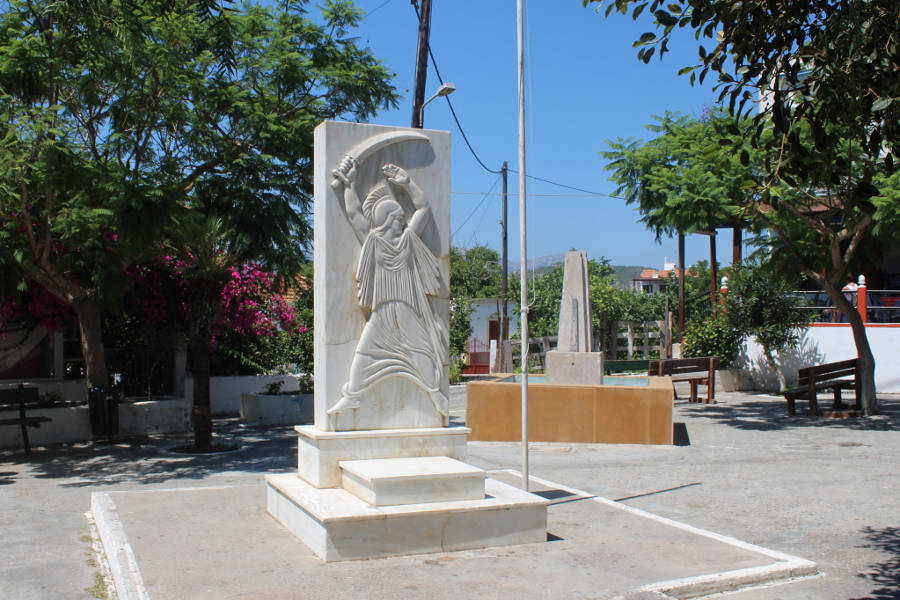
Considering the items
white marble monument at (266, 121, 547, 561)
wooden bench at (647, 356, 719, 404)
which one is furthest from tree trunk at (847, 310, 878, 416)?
white marble monument at (266, 121, 547, 561)

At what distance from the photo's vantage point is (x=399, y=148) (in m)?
7.48

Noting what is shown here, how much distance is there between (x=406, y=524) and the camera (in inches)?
242

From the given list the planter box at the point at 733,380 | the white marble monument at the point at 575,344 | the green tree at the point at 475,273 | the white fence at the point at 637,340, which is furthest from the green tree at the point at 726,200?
the green tree at the point at 475,273

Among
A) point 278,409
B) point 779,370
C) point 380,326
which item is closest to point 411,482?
point 380,326

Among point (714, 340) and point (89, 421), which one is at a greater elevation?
point (714, 340)

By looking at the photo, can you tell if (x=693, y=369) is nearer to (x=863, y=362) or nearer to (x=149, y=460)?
(x=863, y=362)

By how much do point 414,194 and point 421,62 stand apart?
7.92 meters

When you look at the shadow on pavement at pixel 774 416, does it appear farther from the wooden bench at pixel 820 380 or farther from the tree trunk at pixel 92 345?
the tree trunk at pixel 92 345

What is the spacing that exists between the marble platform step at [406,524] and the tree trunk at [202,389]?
18.7 feet

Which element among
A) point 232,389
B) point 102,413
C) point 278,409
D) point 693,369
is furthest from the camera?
point 693,369

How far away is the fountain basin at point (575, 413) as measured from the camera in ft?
39.4

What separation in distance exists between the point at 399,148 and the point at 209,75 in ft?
23.5

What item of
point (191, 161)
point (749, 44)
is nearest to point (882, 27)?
point (749, 44)

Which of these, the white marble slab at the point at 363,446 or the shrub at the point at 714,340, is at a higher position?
the shrub at the point at 714,340
